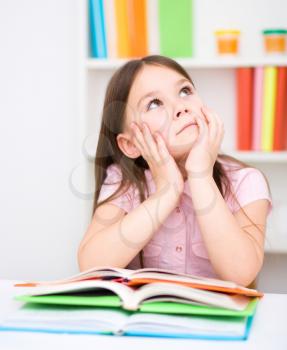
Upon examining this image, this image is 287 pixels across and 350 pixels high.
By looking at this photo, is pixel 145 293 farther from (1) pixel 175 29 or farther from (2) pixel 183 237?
(1) pixel 175 29

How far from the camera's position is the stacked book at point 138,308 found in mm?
798

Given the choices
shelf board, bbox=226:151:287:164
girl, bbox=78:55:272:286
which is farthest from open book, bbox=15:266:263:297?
shelf board, bbox=226:151:287:164

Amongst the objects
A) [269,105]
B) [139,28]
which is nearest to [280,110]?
[269,105]

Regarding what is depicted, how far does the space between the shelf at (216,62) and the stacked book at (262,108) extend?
3cm

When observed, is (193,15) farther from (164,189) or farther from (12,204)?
(164,189)

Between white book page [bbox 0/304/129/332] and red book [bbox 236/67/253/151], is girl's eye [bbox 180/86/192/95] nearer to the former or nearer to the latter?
white book page [bbox 0/304/129/332]

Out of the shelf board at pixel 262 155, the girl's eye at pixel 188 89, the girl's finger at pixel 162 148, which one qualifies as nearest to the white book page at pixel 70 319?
the girl's finger at pixel 162 148

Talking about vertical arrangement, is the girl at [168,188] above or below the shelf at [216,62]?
below

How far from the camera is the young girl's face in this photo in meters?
1.31

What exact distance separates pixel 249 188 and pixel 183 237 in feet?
0.61

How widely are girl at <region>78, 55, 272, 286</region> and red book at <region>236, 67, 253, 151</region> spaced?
717 mm

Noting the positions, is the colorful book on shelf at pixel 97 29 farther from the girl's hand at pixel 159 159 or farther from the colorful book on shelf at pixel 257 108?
the girl's hand at pixel 159 159

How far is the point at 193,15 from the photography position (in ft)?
7.92

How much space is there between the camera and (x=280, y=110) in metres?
2.22
